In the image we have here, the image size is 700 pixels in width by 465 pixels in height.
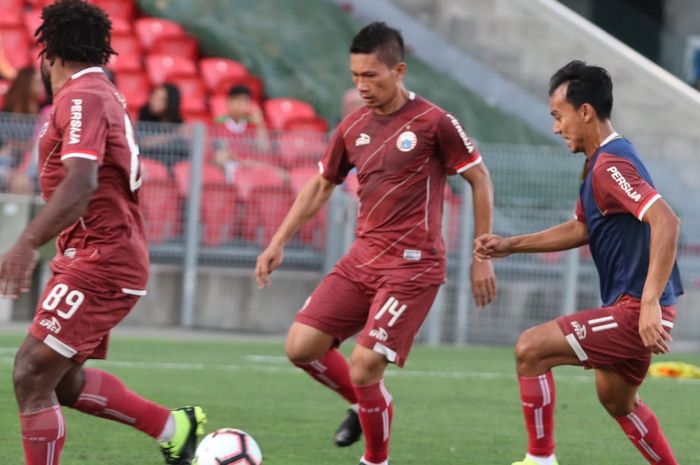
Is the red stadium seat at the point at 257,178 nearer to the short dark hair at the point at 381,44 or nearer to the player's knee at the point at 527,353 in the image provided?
the short dark hair at the point at 381,44

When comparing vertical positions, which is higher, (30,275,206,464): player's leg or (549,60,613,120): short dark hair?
(549,60,613,120): short dark hair

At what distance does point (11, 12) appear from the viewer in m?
19.6

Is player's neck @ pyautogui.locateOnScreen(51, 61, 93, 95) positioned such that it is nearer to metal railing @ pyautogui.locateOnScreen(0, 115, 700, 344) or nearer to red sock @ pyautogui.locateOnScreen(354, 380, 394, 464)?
red sock @ pyautogui.locateOnScreen(354, 380, 394, 464)

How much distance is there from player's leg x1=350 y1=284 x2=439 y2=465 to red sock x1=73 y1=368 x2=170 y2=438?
3.36ft

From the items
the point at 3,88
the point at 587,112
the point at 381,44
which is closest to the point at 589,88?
the point at 587,112

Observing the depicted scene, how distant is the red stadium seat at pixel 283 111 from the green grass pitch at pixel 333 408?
4.35m

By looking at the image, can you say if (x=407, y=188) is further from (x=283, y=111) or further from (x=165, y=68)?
(x=165, y=68)

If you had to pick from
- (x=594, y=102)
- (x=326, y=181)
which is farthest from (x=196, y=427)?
(x=594, y=102)

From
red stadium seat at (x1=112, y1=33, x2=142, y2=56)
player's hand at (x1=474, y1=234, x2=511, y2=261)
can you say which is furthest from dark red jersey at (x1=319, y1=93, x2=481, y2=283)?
red stadium seat at (x1=112, y1=33, x2=142, y2=56)

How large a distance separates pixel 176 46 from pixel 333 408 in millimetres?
10599

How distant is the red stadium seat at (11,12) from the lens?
761 inches

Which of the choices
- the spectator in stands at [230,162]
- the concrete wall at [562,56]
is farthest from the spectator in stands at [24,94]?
the concrete wall at [562,56]

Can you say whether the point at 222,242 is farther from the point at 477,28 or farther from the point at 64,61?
the point at 64,61

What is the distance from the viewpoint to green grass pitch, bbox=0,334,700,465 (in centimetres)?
856
